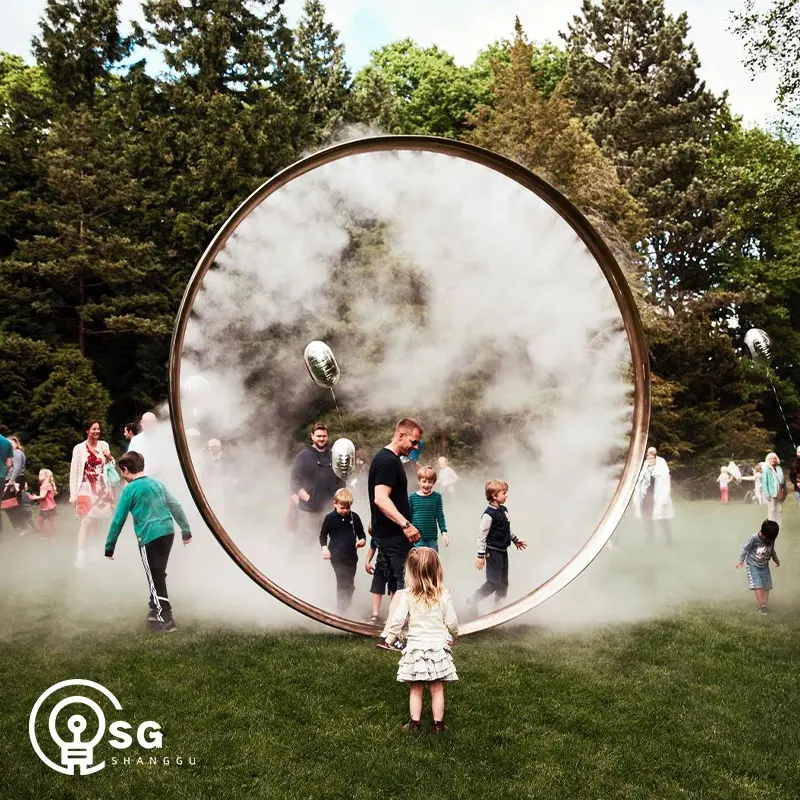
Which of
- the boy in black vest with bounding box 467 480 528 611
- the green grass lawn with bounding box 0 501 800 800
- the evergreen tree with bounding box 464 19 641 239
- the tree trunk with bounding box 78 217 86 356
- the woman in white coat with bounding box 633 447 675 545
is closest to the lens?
the green grass lawn with bounding box 0 501 800 800

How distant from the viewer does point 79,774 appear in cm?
397

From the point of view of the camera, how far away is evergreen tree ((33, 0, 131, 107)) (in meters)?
15.1

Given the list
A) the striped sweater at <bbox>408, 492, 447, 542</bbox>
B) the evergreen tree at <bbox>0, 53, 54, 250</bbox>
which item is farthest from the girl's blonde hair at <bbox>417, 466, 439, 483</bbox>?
the evergreen tree at <bbox>0, 53, 54, 250</bbox>

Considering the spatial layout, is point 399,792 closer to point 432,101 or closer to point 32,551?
point 32,551

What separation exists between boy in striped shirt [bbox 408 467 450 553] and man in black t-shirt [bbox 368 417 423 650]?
23 centimetres

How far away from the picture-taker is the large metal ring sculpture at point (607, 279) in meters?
4.48

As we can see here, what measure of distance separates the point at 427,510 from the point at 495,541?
492 millimetres

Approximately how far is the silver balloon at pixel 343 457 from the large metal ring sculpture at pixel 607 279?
772mm

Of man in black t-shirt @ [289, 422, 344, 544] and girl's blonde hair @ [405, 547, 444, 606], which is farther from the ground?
man in black t-shirt @ [289, 422, 344, 544]

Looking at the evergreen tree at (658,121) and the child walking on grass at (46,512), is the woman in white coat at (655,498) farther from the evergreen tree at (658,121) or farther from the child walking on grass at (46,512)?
the evergreen tree at (658,121)

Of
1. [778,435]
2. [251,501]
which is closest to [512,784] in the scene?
[251,501]

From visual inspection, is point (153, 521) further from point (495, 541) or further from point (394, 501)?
point (495, 541)

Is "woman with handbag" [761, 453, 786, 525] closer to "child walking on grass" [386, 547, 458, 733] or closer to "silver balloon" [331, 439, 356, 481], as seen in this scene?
"silver balloon" [331, 439, 356, 481]

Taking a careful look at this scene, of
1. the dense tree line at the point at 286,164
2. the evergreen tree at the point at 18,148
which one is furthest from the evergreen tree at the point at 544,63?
the evergreen tree at the point at 18,148
